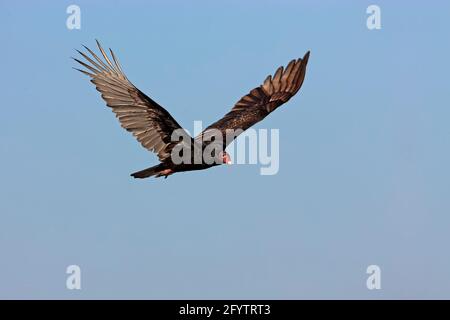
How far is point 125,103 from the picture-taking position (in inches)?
563

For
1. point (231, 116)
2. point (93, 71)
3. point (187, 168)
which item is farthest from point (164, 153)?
point (231, 116)

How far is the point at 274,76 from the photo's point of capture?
17.6 m

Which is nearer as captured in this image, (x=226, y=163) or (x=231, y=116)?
(x=226, y=163)

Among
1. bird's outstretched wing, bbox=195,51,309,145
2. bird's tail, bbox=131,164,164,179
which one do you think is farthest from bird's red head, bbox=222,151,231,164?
bird's outstretched wing, bbox=195,51,309,145

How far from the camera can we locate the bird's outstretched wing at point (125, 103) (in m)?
14.1

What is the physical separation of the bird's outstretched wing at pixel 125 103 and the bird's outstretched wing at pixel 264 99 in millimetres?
2355

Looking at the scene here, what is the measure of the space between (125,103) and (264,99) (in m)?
4.42

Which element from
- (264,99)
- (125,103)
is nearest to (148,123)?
(125,103)

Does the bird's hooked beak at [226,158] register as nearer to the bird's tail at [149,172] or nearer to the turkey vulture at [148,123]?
the turkey vulture at [148,123]

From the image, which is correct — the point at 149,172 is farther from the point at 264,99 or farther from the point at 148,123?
the point at 264,99

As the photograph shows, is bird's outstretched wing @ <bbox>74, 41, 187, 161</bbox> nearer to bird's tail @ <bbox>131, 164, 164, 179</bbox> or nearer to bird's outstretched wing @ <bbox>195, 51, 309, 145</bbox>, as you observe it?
bird's tail @ <bbox>131, 164, 164, 179</bbox>

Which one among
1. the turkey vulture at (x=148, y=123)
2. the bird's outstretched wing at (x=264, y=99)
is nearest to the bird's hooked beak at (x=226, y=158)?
the turkey vulture at (x=148, y=123)

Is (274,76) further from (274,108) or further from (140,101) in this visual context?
(140,101)
